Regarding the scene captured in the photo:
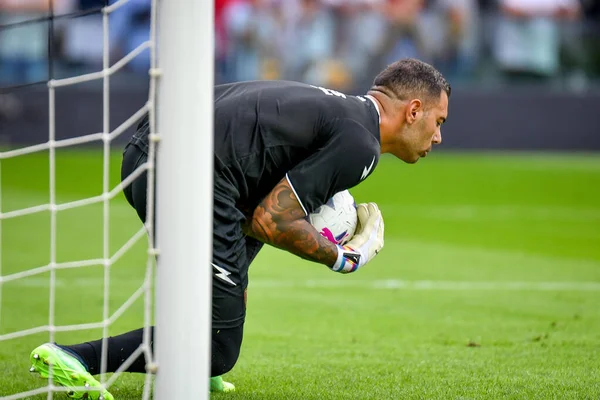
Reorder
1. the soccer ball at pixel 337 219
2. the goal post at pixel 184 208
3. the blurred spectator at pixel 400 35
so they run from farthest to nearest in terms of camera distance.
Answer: the blurred spectator at pixel 400 35 < the soccer ball at pixel 337 219 < the goal post at pixel 184 208

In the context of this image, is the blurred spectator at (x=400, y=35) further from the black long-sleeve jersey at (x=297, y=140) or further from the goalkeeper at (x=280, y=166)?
the black long-sleeve jersey at (x=297, y=140)

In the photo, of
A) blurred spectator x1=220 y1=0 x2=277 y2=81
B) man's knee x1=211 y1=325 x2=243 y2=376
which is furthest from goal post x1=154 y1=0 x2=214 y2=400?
blurred spectator x1=220 y1=0 x2=277 y2=81

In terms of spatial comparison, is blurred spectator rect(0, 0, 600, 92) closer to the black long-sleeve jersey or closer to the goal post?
the black long-sleeve jersey

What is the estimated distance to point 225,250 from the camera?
4.27 metres

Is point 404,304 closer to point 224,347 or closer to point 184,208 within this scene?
point 224,347

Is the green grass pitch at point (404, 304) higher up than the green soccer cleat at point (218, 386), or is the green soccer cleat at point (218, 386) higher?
the green soccer cleat at point (218, 386)

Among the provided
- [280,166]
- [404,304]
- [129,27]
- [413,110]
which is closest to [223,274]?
[280,166]

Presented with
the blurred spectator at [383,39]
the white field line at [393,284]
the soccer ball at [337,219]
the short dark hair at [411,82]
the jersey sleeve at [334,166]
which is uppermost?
the short dark hair at [411,82]

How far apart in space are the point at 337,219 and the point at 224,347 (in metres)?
0.75

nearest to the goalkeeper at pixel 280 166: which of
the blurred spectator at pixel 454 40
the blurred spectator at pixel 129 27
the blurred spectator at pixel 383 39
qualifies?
the blurred spectator at pixel 129 27

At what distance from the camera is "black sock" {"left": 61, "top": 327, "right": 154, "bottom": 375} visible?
14.3ft

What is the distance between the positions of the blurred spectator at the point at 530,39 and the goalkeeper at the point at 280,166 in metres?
16.4

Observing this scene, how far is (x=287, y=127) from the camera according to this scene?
427 centimetres

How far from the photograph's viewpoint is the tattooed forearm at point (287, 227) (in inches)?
163
